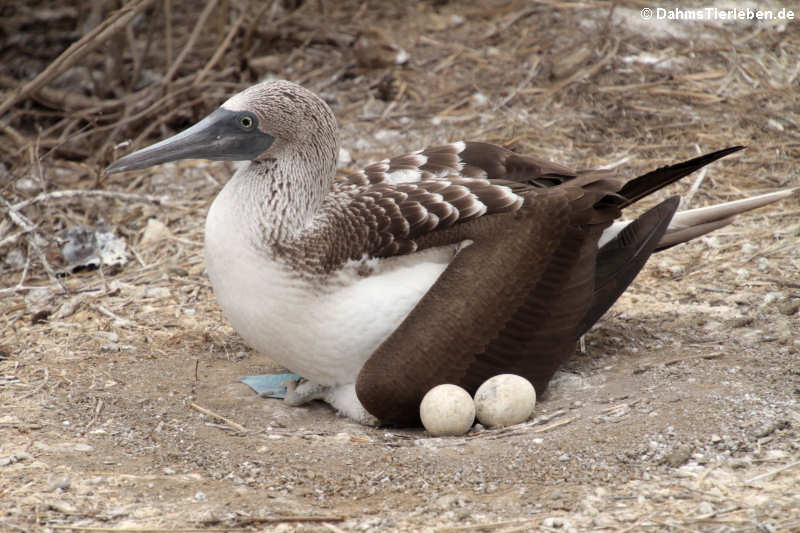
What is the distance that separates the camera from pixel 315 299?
3881 millimetres

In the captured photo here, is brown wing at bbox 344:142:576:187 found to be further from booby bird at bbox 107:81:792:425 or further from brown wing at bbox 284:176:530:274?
brown wing at bbox 284:176:530:274

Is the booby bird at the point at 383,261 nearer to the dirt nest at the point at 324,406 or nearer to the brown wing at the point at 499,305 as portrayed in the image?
the brown wing at the point at 499,305

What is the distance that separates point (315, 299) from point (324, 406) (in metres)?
0.73

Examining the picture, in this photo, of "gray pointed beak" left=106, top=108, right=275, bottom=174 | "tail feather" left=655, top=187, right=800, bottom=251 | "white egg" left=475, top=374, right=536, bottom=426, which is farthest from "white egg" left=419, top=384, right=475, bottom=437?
"tail feather" left=655, top=187, right=800, bottom=251

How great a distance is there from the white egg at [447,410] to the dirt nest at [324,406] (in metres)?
0.07

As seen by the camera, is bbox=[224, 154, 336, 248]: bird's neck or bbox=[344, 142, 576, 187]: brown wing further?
bbox=[344, 142, 576, 187]: brown wing

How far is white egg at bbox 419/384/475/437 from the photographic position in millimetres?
3848

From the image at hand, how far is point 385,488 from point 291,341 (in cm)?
82

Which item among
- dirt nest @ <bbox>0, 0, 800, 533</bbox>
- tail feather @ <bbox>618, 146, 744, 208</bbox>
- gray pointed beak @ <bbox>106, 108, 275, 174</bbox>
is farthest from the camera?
tail feather @ <bbox>618, 146, 744, 208</bbox>

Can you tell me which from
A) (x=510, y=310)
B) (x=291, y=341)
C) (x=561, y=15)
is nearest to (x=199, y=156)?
(x=291, y=341)

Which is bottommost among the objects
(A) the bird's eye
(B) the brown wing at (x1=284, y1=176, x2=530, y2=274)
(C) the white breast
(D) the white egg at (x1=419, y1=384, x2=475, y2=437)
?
(D) the white egg at (x1=419, y1=384, x2=475, y2=437)

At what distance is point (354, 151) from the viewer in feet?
21.9

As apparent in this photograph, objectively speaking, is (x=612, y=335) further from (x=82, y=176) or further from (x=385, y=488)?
(x=82, y=176)

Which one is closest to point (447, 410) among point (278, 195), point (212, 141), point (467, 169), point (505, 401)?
point (505, 401)
